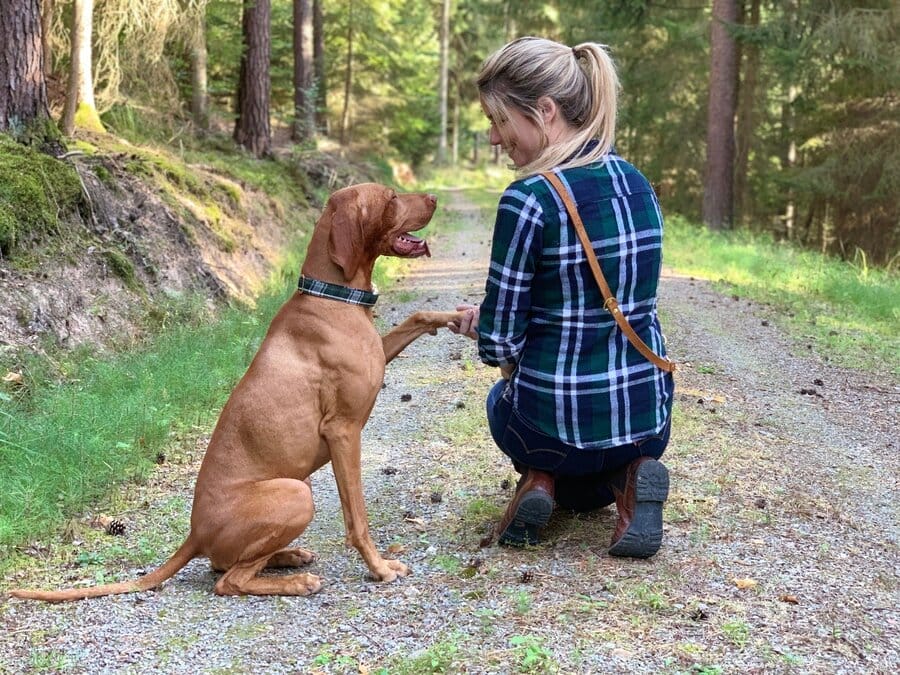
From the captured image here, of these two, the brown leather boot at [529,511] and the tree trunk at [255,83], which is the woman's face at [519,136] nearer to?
the brown leather boot at [529,511]

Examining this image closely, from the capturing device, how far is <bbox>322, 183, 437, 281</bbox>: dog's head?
3.76 metres

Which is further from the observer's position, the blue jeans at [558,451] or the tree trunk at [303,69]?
the tree trunk at [303,69]

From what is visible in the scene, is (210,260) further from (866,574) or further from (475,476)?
(866,574)

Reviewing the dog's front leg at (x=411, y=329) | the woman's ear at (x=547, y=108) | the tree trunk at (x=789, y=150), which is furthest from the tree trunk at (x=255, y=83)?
the woman's ear at (x=547, y=108)

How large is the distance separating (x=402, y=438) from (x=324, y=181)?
12.6 metres

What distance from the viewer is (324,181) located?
17.5 meters

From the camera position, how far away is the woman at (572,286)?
3.52m

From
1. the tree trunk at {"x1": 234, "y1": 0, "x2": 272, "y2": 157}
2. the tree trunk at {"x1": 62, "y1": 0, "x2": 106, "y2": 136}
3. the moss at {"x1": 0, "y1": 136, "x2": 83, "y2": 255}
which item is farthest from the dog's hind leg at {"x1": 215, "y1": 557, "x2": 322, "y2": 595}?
the tree trunk at {"x1": 234, "y1": 0, "x2": 272, "y2": 157}

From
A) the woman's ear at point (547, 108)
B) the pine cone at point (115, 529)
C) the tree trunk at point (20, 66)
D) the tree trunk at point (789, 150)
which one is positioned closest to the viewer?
the woman's ear at point (547, 108)

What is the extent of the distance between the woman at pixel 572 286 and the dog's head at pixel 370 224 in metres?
0.46

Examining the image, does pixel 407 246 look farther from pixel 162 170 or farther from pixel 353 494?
pixel 162 170

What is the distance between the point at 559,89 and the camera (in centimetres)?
349

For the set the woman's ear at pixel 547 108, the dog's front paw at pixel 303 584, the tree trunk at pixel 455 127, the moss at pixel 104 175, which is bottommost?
the dog's front paw at pixel 303 584

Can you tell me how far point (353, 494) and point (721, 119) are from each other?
1681 centimetres
